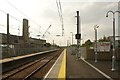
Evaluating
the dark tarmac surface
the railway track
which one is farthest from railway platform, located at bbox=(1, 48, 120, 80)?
the railway track

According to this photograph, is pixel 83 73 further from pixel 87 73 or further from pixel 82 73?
pixel 87 73

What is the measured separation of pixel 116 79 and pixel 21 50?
122ft

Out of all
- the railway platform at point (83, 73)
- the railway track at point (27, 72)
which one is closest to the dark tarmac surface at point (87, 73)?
the railway platform at point (83, 73)

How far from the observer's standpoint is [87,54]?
137 ft

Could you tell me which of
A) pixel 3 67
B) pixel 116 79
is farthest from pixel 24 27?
pixel 116 79

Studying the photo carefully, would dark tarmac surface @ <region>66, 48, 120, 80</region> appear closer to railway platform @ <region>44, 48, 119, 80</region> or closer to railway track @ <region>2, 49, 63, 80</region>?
railway platform @ <region>44, 48, 119, 80</region>

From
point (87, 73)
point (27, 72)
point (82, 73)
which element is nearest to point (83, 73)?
point (82, 73)

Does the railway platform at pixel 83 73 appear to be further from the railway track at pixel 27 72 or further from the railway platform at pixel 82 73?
the railway track at pixel 27 72

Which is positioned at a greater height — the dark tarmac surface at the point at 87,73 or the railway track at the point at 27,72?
the dark tarmac surface at the point at 87,73

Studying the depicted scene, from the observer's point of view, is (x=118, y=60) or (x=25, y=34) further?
(x=25, y=34)

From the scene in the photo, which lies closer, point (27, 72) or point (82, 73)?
point (82, 73)

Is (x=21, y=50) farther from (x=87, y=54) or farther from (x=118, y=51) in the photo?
(x=118, y=51)

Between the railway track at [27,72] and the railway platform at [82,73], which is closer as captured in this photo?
the railway platform at [82,73]

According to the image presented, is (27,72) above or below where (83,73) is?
below
